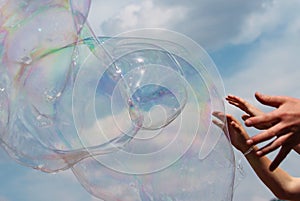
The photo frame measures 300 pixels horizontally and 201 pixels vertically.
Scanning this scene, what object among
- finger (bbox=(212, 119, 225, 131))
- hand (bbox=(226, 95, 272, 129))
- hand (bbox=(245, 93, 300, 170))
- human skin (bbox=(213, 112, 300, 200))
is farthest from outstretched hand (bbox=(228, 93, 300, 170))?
human skin (bbox=(213, 112, 300, 200))

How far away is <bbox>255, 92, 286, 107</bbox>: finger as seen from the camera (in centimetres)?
343

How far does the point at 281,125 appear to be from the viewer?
3248mm

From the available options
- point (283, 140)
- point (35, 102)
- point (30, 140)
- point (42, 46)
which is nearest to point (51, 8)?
point (42, 46)

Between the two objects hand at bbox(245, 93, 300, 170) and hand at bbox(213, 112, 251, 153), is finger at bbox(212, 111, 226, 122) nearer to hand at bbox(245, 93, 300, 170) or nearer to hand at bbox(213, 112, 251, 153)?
hand at bbox(213, 112, 251, 153)

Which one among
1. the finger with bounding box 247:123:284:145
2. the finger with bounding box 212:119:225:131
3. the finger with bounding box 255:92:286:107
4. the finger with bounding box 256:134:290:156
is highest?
the finger with bounding box 212:119:225:131

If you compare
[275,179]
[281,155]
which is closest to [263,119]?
[281,155]

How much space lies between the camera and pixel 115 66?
4848 millimetres

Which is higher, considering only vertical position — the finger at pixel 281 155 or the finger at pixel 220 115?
the finger at pixel 220 115

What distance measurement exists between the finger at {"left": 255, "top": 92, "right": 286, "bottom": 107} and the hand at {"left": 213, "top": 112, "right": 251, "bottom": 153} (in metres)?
1.07

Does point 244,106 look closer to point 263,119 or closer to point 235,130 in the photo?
point 235,130

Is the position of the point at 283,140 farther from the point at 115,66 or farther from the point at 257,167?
the point at 115,66

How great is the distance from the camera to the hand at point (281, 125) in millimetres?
3217

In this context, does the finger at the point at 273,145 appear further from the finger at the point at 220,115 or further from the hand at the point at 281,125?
the finger at the point at 220,115

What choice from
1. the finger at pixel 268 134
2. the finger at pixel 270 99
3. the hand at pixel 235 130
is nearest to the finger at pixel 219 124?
the hand at pixel 235 130
